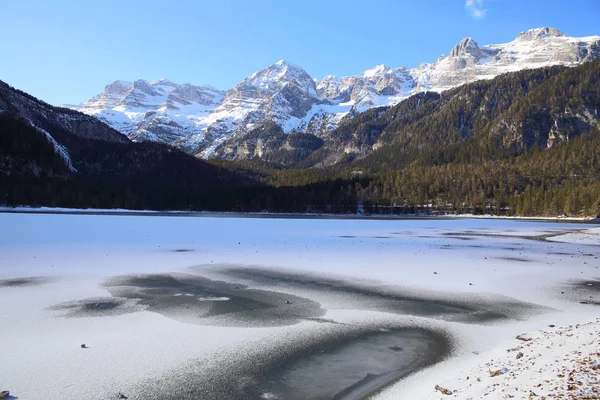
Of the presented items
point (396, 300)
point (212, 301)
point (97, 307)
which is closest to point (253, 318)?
point (212, 301)

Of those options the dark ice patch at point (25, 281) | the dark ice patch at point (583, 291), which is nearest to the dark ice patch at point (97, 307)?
the dark ice patch at point (25, 281)

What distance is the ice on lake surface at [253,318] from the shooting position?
834cm

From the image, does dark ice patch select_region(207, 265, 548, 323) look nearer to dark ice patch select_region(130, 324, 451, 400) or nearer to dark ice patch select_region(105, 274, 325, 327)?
dark ice patch select_region(105, 274, 325, 327)

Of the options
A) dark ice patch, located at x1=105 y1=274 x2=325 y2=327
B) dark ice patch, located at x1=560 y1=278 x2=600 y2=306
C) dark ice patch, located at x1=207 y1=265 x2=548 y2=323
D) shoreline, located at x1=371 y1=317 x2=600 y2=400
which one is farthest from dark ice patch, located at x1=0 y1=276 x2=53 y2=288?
dark ice patch, located at x1=560 y1=278 x2=600 y2=306

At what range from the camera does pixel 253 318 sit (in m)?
12.8

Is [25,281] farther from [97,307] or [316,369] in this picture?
[316,369]

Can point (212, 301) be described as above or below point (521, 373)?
below

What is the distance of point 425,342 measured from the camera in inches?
428

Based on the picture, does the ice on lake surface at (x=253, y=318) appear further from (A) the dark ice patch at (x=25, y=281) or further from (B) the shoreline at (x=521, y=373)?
(B) the shoreline at (x=521, y=373)

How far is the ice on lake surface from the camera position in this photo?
834 centimetres

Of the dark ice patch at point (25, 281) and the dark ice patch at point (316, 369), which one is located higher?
the dark ice patch at point (25, 281)

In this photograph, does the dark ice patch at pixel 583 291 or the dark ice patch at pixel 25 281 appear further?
the dark ice patch at pixel 25 281

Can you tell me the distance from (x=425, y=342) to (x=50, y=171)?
170972 mm

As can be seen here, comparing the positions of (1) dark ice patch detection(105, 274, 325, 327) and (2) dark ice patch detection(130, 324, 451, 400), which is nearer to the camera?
(2) dark ice patch detection(130, 324, 451, 400)
